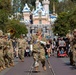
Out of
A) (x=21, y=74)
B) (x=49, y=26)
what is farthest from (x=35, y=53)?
(x=49, y=26)

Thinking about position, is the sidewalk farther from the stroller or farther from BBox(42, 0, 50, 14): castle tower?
BBox(42, 0, 50, 14): castle tower

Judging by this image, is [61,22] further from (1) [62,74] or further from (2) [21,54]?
(1) [62,74]

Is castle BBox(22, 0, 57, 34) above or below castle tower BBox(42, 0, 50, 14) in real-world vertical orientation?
below

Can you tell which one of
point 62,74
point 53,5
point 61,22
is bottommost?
point 62,74

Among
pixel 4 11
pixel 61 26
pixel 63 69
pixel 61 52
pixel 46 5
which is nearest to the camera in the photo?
pixel 63 69

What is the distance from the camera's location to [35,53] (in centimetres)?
1847

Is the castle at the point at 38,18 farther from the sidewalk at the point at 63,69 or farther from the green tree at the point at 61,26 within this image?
the sidewalk at the point at 63,69

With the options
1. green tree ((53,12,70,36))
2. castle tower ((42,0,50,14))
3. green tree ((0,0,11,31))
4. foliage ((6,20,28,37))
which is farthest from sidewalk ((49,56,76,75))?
castle tower ((42,0,50,14))

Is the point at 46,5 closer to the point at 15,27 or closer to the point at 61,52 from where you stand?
the point at 15,27

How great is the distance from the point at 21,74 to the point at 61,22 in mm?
85968

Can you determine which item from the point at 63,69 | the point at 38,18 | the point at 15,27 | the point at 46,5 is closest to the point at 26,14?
the point at 38,18

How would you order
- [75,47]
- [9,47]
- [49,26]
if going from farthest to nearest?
[49,26] → [9,47] → [75,47]

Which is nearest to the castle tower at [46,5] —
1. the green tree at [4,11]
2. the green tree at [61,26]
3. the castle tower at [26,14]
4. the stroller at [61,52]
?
the castle tower at [26,14]

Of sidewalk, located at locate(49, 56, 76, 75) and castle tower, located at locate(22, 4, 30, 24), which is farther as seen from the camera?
castle tower, located at locate(22, 4, 30, 24)
